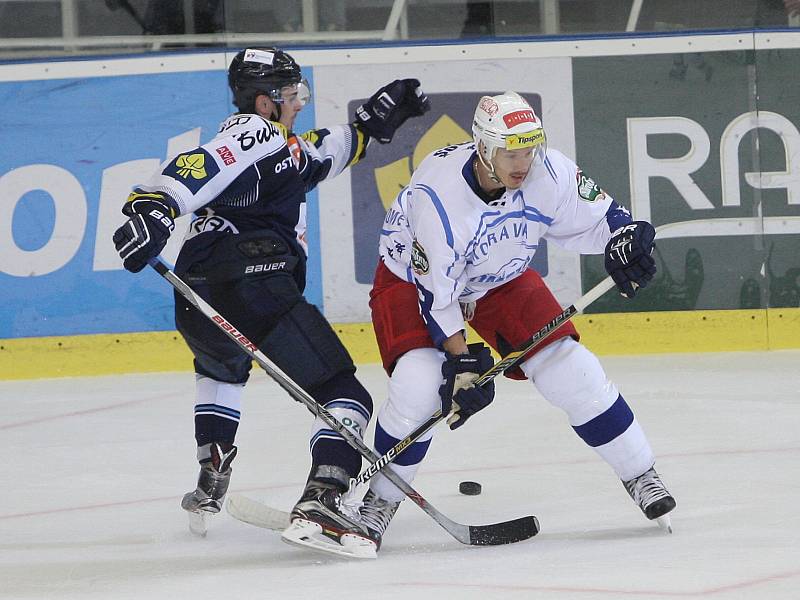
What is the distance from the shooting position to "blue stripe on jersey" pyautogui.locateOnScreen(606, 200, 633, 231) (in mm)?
2729

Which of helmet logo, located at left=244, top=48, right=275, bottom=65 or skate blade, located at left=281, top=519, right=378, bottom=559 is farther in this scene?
helmet logo, located at left=244, top=48, right=275, bottom=65

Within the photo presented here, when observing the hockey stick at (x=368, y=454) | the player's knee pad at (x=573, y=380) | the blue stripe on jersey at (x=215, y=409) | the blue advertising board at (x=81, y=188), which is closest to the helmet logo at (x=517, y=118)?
the player's knee pad at (x=573, y=380)

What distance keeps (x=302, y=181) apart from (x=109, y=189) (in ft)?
7.91

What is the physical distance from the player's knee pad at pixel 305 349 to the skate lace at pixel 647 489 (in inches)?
24.0

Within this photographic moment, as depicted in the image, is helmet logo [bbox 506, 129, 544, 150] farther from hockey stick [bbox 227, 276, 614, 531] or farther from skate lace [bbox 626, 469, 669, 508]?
→ skate lace [bbox 626, 469, 669, 508]

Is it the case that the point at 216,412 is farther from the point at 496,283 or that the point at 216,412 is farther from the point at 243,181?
the point at 496,283

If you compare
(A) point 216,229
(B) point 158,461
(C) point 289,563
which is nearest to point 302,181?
(A) point 216,229

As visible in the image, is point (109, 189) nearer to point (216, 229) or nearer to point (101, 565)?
point (216, 229)

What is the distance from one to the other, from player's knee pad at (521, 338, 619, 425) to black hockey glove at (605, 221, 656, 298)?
0.53 feet

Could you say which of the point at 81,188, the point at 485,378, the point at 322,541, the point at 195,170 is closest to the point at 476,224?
the point at 485,378

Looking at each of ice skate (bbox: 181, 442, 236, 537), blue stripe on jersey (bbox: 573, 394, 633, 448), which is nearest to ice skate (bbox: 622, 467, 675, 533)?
blue stripe on jersey (bbox: 573, 394, 633, 448)

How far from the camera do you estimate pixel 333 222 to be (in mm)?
5199

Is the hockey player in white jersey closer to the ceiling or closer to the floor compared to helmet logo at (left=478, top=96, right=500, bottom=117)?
closer to the floor

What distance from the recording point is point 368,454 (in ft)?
8.77
